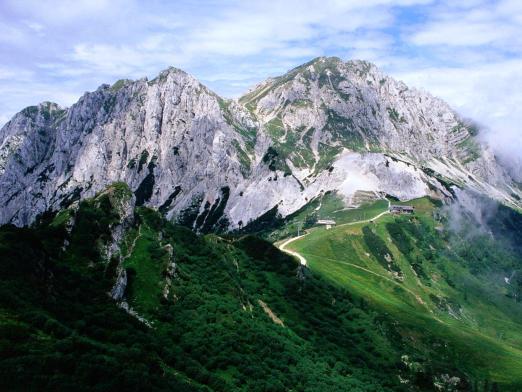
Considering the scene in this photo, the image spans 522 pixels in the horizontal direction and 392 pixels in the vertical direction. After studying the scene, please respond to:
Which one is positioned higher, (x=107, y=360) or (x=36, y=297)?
(x=36, y=297)

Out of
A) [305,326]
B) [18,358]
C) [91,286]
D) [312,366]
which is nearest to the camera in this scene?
[18,358]

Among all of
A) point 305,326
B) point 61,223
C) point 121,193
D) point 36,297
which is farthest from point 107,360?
point 305,326

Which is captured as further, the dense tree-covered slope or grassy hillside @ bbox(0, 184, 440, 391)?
the dense tree-covered slope

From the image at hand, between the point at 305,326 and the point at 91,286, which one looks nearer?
the point at 91,286

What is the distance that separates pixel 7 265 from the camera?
74625 millimetres

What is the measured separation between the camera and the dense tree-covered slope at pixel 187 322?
206 ft

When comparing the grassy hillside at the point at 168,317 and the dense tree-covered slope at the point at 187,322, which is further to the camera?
the dense tree-covered slope at the point at 187,322

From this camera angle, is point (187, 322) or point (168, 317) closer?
point (168, 317)

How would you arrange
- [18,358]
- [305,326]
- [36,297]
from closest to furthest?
[18,358] < [36,297] < [305,326]

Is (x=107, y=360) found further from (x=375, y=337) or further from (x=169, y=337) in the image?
(x=375, y=337)

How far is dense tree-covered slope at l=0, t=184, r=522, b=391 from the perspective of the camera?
6288 centimetres

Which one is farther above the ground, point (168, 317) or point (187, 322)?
point (168, 317)

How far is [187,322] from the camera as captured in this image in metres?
101

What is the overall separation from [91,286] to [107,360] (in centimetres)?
3208
